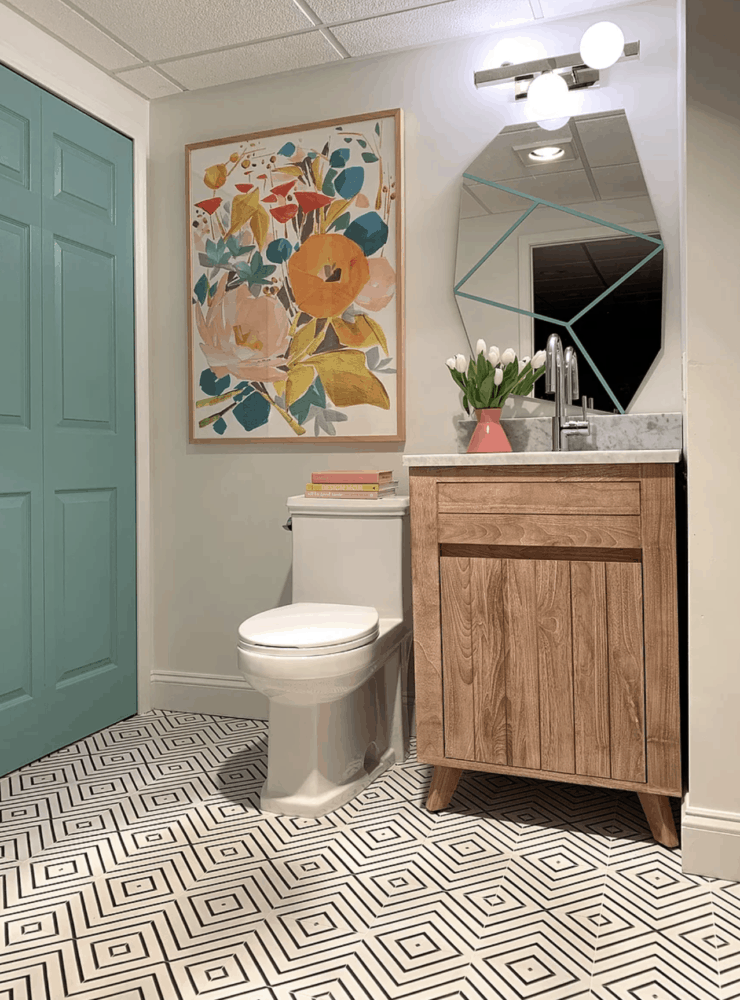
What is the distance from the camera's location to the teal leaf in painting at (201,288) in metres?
2.78

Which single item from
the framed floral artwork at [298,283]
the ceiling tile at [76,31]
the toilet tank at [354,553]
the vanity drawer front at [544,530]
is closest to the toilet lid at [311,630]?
the toilet tank at [354,553]

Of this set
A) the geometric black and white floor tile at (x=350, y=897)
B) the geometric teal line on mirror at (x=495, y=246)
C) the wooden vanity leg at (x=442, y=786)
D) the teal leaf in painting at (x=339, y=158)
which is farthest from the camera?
the teal leaf in painting at (x=339, y=158)

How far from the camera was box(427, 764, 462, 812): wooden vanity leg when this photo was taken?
197 centimetres

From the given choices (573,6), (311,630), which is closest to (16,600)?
(311,630)

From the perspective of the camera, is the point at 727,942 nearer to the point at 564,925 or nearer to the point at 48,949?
the point at 564,925

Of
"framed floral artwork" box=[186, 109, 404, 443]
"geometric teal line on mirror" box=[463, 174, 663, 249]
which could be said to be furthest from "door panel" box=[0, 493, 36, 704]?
"geometric teal line on mirror" box=[463, 174, 663, 249]

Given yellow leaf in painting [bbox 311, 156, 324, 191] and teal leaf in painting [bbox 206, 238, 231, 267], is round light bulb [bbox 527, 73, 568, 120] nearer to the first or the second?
yellow leaf in painting [bbox 311, 156, 324, 191]

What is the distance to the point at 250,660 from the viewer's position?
1884 millimetres

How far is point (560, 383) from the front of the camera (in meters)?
2.15

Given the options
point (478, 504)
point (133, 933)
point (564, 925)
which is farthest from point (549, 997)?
point (478, 504)

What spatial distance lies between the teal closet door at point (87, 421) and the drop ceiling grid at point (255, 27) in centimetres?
24

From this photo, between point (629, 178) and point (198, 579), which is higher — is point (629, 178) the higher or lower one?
the higher one

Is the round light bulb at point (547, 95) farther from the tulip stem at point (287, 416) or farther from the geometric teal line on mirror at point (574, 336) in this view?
the tulip stem at point (287, 416)

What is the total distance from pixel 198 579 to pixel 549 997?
6.30ft
